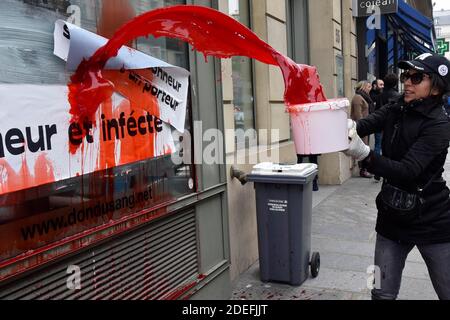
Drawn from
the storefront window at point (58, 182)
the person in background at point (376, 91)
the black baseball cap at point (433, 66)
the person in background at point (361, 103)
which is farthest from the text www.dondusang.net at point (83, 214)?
the person in background at point (376, 91)

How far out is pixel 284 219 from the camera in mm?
4137

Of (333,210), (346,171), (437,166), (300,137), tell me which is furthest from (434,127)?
(346,171)

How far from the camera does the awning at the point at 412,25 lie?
41.7 ft

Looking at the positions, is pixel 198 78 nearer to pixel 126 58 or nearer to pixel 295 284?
pixel 126 58

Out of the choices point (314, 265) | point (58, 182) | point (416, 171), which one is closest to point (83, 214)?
point (58, 182)

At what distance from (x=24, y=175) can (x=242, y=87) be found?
3.68 meters

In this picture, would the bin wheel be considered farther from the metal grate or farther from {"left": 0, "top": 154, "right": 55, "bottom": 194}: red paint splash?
{"left": 0, "top": 154, "right": 55, "bottom": 194}: red paint splash

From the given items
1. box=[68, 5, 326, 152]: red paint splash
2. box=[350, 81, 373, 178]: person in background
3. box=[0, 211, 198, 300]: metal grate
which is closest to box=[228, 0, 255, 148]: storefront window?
box=[0, 211, 198, 300]: metal grate

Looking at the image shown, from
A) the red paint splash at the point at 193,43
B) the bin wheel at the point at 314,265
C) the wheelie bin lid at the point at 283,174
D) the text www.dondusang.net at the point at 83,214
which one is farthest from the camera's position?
the bin wheel at the point at 314,265

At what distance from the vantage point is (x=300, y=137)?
2633mm

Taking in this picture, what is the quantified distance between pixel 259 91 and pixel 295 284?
2.51m

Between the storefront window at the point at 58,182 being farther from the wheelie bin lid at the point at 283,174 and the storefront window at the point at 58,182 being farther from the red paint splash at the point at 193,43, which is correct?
the wheelie bin lid at the point at 283,174

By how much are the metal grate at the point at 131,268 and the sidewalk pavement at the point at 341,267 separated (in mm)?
1021

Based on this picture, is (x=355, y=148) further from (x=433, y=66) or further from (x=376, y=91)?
(x=376, y=91)
